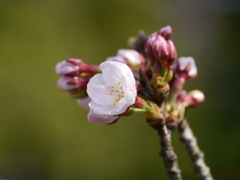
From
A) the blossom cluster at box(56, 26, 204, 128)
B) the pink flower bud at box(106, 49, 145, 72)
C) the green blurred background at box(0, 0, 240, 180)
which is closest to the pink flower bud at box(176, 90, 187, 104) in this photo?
the blossom cluster at box(56, 26, 204, 128)

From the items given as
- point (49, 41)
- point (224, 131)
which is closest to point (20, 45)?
point (49, 41)

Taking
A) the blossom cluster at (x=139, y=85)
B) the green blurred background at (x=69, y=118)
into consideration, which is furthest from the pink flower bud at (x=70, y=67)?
the green blurred background at (x=69, y=118)

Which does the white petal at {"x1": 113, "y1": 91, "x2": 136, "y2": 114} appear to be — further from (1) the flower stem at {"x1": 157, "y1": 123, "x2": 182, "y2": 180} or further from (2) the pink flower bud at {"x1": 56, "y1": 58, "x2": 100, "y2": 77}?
(2) the pink flower bud at {"x1": 56, "y1": 58, "x2": 100, "y2": 77}

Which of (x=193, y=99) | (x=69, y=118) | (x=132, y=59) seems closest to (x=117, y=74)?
(x=132, y=59)

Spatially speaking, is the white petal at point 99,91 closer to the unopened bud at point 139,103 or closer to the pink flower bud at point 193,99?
the unopened bud at point 139,103

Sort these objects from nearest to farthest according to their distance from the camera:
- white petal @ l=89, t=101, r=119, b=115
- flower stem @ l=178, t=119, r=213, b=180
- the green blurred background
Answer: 1. white petal @ l=89, t=101, r=119, b=115
2. flower stem @ l=178, t=119, r=213, b=180
3. the green blurred background

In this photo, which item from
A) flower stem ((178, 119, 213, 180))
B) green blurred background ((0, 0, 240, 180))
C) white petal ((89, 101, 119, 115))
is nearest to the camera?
white petal ((89, 101, 119, 115))

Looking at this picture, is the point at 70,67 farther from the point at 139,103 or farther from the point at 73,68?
the point at 139,103
